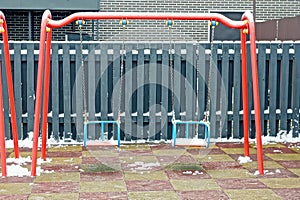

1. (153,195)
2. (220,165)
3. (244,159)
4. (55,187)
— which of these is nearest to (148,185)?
(153,195)

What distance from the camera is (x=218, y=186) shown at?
4.60 m

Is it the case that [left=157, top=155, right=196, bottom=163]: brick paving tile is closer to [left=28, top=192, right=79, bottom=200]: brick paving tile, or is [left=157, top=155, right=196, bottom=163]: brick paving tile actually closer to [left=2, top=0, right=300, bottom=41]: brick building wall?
[left=28, top=192, right=79, bottom=200]: brick paving tile

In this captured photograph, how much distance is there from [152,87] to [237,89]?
1267mm

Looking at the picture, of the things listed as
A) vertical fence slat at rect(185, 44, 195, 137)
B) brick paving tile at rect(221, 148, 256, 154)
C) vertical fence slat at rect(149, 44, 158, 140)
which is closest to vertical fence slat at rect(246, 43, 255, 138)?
brick paving tile at rect(221, 148, 256, 154)

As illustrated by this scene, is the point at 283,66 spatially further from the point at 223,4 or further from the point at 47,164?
the point at 223,4

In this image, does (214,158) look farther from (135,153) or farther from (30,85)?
(30,85)

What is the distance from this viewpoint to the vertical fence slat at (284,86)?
7.06 m

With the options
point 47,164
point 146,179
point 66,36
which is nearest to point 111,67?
point 47,164

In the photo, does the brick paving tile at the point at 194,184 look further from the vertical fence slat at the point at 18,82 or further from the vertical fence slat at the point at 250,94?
the vertical fence slat at the point at 18,82

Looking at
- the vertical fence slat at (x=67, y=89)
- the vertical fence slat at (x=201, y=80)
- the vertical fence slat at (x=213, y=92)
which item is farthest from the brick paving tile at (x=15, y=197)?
the vertical fence slat at (x=213, y=92)

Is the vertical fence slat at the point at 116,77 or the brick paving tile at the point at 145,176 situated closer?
the brick paving tile at the point at 145,176

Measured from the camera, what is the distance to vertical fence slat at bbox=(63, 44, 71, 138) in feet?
22.4

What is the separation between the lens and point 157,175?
504 centimetres

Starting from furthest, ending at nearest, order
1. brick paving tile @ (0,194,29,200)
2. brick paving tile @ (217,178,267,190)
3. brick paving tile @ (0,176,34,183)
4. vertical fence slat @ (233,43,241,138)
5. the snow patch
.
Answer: vertical fence slat @ (233,43,241,138)
the snow patch
brick paving tile @ (0,176,34,183)
brick paving tile @ (217,178,267,190)
brick paving tile @ (0,194,29,200)
